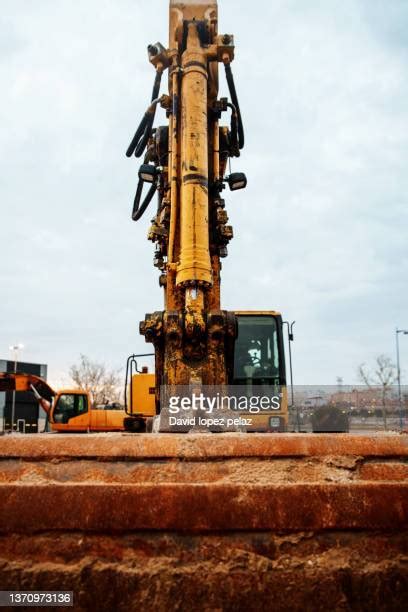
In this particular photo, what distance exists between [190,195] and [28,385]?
9.64 m

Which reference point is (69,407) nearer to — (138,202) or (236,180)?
(138,202)

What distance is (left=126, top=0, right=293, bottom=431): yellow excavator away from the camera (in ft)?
16.7

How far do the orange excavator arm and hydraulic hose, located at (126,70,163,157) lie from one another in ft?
26.5

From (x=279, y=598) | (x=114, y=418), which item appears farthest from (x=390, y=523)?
(x=114, y=418)

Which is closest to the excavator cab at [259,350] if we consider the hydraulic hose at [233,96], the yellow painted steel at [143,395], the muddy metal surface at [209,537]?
the yellow painted steel at [143,395]

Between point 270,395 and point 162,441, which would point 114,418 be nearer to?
point 270,395

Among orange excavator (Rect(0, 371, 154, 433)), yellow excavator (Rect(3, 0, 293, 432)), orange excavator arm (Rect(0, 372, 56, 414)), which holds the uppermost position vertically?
yellow excavator (Rect(3, 0, 293, 432))

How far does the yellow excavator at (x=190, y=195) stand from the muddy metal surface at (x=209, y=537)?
9.35 feet

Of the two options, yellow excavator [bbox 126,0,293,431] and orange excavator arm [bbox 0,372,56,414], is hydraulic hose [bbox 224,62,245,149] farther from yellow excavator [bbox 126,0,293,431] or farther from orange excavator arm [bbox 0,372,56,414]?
orange excavator arm [bbox 0,372,56,414]

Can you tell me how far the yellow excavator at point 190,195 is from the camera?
509 centimetres

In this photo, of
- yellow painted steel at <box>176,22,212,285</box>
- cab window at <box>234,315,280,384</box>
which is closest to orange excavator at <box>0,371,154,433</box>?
cab window at <box>234,315,280,384</box>

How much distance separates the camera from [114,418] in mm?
13648

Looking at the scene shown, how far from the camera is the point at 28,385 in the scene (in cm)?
1348

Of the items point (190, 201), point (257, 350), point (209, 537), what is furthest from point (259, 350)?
point (209, 537)
